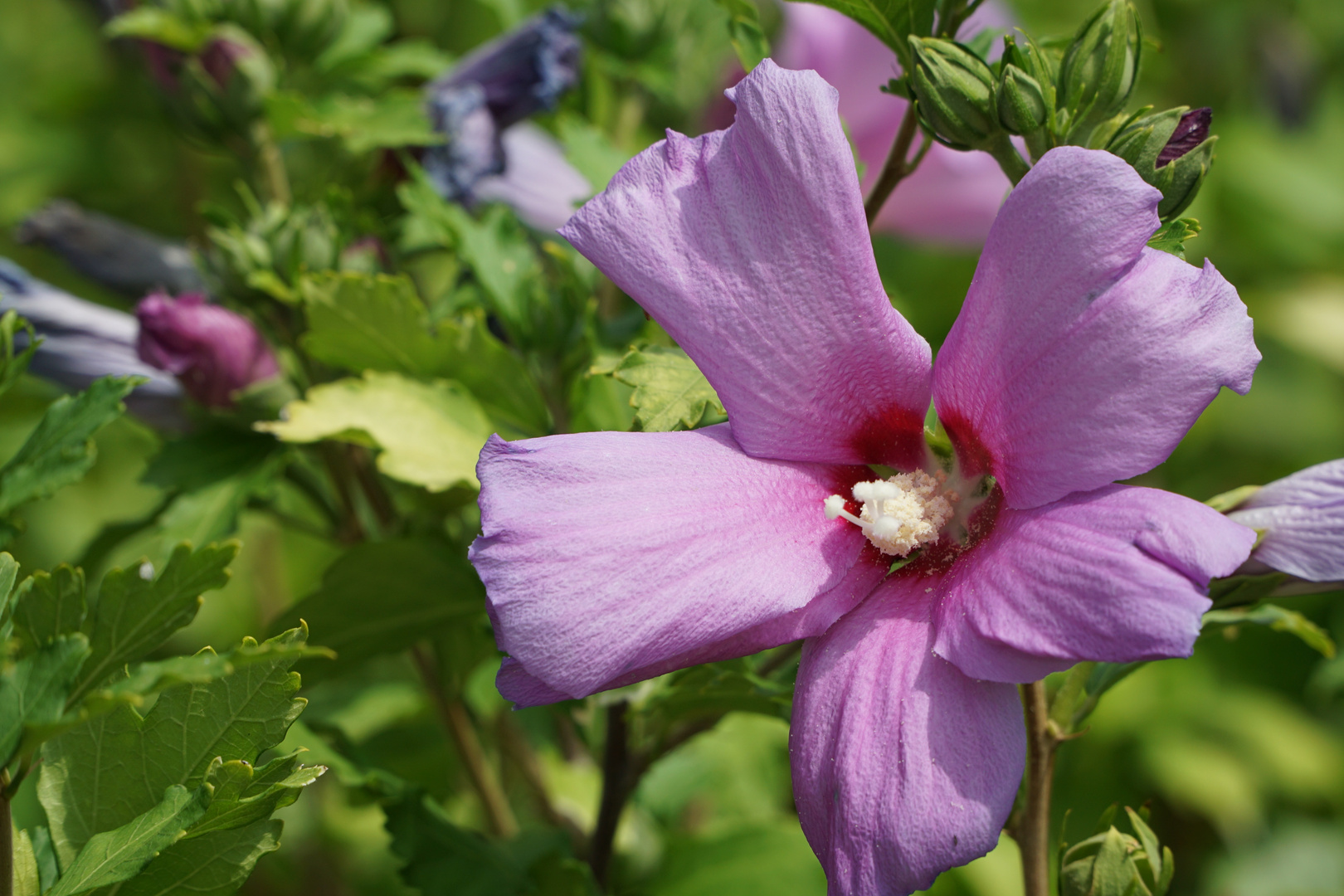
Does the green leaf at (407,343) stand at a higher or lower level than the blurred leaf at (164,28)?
lower

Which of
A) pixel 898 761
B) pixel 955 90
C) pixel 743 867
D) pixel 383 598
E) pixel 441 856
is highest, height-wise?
pixel 955 90

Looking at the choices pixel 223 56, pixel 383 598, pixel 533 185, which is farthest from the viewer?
pixel 533 185

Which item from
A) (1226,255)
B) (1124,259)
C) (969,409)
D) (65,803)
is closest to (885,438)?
(969,409)

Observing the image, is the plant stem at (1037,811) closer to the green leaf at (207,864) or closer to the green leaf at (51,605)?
the green leaf at (207,864)

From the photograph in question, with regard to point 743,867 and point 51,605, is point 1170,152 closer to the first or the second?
point 51,605

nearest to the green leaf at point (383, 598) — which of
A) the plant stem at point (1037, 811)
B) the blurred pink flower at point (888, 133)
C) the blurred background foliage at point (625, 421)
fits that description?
the blurred background foliage at point (625, 421)

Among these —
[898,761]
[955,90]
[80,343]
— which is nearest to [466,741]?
[80,343]
